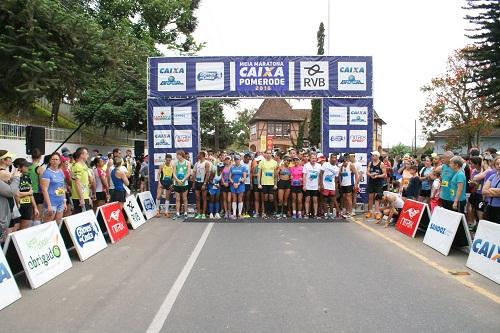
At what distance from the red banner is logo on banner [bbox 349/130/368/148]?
14.0 ft

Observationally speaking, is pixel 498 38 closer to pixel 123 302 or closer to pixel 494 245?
pixel 494 245

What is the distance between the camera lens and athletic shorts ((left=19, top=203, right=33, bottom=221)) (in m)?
7.72

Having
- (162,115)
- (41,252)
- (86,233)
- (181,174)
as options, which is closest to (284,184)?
(181,174)

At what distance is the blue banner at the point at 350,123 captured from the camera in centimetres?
1439

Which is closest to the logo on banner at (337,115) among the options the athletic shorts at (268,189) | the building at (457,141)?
the athletic shorts at (268,189)

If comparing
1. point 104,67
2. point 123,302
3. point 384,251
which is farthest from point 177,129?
point 123,302

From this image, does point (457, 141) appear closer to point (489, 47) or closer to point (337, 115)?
point (489, 47)

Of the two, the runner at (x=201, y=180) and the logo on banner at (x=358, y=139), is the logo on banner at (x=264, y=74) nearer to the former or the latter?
the logo on banner at (x=358, y=139)

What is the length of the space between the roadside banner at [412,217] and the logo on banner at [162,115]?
804 centimetres

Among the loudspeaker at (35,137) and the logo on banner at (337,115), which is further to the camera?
the logo on banner at (337,115)

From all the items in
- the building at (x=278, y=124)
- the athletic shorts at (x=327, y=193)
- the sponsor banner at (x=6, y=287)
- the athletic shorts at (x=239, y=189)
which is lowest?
the sponsor banner at (x=6, y=287)

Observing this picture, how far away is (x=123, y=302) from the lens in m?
5.21

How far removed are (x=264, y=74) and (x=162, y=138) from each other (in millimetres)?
4056

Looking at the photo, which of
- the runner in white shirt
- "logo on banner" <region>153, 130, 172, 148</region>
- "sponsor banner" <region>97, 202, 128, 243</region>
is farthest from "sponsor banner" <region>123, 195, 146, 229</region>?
the runner in white shirt
